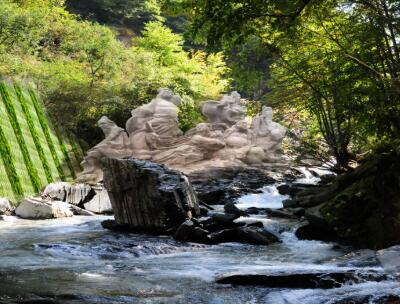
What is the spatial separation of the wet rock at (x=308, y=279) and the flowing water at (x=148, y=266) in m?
0.15

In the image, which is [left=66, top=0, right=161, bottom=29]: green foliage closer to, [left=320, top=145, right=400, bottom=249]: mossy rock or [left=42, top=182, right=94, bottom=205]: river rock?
[left=42, top=182, right=94, bottom=205]: river rock

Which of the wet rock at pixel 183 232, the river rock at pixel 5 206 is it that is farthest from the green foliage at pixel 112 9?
→ the wet rock at pixel 183 232

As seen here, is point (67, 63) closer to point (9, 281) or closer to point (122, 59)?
point (122, 59)

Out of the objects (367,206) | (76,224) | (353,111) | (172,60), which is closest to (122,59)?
(172,60)

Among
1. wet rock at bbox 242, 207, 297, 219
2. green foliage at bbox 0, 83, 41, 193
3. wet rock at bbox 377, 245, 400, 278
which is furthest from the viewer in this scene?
green foliage at bbox 0, 83, 41, 193

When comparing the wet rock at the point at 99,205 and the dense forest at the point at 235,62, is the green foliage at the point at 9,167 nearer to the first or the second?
the wet rock at the point at 99,205

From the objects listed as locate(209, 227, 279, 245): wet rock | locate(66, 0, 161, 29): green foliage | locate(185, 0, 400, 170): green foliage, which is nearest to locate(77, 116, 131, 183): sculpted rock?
locate(185, 0, 400, 170): green foliage

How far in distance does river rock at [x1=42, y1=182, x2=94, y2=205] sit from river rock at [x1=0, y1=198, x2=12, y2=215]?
5.23ft

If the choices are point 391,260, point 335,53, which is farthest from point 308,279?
point 335,53

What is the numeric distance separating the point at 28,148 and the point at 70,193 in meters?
Result: 4.79

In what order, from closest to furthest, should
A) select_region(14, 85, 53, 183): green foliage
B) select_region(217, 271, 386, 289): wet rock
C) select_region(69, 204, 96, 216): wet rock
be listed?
select_region(217, 271, 386, 289): wet rock, select_region(69, 204, 96, 216): wet rock, select_region(14, 85, 53, 183): green foliage

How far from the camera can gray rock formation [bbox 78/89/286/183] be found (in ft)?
74.8

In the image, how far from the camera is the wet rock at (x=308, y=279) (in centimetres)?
605

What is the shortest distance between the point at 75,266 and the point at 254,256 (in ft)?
10.1
